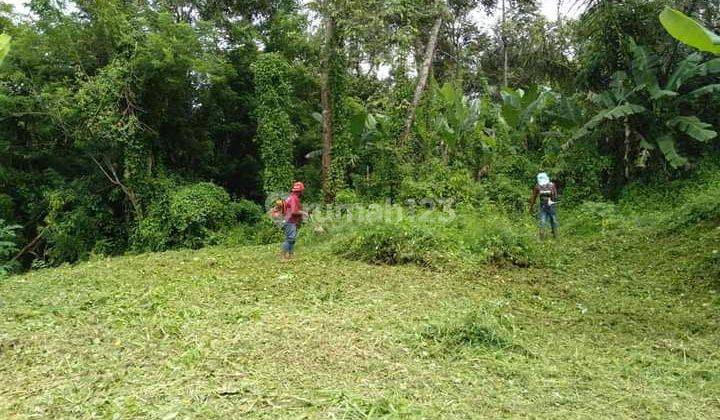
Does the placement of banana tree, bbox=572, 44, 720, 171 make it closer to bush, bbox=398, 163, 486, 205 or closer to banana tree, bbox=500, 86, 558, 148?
banana tree, bbox=500, 86, 558, 148

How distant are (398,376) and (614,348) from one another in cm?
187

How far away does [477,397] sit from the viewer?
314cm

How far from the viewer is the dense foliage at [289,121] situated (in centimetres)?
1071

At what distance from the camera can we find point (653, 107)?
10734 millimetres

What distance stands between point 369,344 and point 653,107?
952cm

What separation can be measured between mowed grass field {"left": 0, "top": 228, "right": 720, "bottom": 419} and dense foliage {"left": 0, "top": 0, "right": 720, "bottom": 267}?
429 centimetres

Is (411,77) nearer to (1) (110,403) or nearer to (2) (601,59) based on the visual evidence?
(2) (601,59)

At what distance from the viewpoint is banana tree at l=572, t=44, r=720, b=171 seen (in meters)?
9.96

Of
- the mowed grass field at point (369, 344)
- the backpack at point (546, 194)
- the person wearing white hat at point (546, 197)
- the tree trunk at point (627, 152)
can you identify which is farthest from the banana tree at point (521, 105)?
the mowed grass field at point (369, 344)

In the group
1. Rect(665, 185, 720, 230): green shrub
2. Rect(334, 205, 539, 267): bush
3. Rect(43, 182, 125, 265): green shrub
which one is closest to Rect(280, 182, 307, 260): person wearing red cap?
Rect(334, 205, 539, 267): bush

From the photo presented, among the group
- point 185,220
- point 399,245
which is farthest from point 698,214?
point 185,220

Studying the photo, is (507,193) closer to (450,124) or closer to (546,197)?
(450,124)

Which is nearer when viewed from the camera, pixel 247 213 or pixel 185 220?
pixel 185 220

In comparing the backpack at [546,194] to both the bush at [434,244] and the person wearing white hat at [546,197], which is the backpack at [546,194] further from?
the bush at [434,244]
